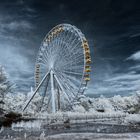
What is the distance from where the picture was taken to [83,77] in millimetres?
60219

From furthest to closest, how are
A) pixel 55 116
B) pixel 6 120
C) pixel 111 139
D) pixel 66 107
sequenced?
pixel 66 107, pixel 55 116, pixel 6 120, pixel 111 139

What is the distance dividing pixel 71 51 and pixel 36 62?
58.9ft

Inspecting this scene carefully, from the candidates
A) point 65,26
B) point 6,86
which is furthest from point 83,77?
point 6,86

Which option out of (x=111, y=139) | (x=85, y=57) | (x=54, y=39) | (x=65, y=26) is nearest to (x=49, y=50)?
(x=54, y=39)

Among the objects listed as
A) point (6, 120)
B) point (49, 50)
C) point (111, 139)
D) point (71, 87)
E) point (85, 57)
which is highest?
point (49, 50)

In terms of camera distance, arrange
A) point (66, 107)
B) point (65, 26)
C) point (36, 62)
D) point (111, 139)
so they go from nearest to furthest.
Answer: point (111, 139)
point (66, 107)
point (65, 26)
point (36, 62)

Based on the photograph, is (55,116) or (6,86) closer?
(55,116)

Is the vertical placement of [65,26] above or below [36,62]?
above

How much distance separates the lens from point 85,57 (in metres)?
61.7

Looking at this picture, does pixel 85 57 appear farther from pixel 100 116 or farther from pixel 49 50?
pixel 100 116

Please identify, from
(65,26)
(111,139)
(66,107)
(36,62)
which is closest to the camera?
(111,139)

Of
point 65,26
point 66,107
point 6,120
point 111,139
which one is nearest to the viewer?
point 111,139

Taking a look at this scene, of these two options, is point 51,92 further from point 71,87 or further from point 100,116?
point 100,116

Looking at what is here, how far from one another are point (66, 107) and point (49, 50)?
1677cm
